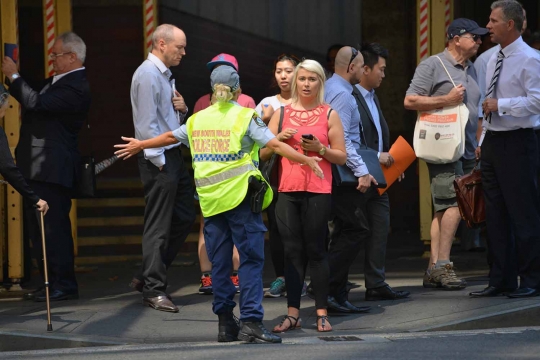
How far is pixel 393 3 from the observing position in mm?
15555

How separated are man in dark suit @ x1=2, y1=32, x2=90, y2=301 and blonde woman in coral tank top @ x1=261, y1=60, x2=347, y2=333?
7.11 ft

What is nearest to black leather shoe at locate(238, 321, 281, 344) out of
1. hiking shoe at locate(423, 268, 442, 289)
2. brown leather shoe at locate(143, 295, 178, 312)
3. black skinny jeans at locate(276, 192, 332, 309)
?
black skinny jeans at locate(276, 192, 332, 309)

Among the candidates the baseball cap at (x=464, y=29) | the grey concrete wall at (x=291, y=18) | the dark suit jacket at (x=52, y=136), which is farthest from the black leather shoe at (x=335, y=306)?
the grey concrete wall at (x=291, y=18)

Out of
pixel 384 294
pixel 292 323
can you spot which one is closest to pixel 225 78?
pixel 292 323

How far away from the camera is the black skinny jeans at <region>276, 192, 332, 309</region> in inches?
329

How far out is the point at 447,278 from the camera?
32.9 ft

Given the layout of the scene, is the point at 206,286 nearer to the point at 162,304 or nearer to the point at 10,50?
the point at 162,304

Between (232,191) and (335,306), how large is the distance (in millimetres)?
1550

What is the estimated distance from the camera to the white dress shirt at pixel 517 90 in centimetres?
914

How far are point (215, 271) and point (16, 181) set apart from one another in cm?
172

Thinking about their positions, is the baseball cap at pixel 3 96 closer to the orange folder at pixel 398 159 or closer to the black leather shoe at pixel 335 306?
the black leather shoe at pixel 335 306

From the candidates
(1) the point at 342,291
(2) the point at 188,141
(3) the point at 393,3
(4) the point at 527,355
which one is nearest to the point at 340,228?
(1) the point at 342,291

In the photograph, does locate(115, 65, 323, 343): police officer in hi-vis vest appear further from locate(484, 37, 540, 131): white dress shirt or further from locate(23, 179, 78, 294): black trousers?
locate(23, 179, 78, 294): black trousers

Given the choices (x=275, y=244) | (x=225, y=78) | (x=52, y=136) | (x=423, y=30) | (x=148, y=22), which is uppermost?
(x=148, y=22)
